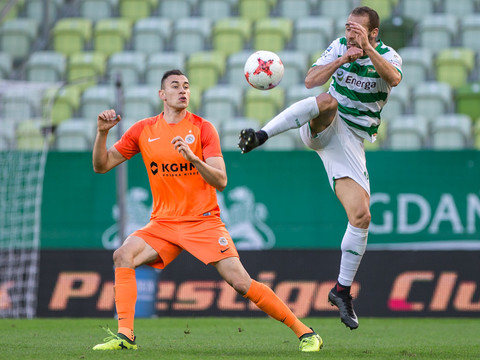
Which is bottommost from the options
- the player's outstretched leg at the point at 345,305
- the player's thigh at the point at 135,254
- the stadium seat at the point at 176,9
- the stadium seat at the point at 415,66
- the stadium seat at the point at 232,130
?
the player's outstretched leg at the point at 345,305

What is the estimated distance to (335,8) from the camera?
Answer: 16156 millimetres

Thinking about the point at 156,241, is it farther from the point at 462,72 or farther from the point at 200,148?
the point at 462,72

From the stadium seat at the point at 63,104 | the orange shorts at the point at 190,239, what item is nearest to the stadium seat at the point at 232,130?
the stadium seat at the point at 63,104

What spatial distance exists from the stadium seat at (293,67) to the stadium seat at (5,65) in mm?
5120

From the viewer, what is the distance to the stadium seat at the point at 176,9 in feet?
55.0

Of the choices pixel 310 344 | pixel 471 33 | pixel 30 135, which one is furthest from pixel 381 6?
pixel 310 344

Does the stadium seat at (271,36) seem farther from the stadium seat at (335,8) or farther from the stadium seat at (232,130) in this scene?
the stadium seat at (232,130)

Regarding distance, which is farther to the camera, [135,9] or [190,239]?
[135,9]

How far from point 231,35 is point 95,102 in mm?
2964

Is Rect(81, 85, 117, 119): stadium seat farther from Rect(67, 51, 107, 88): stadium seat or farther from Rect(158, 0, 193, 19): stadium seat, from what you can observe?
Rect(158, 0, 193, 19): stadium seat

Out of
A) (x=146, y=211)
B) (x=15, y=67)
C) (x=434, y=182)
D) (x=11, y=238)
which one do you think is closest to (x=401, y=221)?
(x=434, y=182)

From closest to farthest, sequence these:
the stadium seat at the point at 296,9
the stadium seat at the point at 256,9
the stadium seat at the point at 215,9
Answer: the stadium seat at the point at 296,9 → the stadium seat at the point at 256,9 → the stadium seat at the point at 215,9

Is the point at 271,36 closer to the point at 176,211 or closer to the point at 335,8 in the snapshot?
the point at 335,8

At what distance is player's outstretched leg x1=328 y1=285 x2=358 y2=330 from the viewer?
22.6 feet
